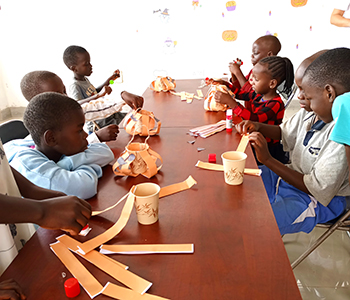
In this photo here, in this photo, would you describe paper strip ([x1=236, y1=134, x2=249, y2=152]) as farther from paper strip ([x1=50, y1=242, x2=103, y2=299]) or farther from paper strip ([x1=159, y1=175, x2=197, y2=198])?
paper strip ([x1=50, y1=242, x2=103, y2=299])

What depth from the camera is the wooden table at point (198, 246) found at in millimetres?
709

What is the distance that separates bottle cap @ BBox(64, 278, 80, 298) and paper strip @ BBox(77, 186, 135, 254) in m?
0.12

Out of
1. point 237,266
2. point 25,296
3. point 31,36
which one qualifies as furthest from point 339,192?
point 31,36

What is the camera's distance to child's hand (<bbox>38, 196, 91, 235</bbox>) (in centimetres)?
83

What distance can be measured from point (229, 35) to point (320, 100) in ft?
11.5

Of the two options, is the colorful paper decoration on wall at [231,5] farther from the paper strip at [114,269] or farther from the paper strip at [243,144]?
the paper strip at [114,269]

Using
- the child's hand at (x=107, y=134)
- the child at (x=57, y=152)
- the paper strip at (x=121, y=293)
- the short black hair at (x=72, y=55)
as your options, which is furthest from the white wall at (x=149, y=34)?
the paper strip at (x=121, y=293)

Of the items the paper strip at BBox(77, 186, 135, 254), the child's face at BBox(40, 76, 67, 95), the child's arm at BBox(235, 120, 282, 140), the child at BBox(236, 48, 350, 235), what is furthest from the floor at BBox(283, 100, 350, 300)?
the child's face at BBox(40, 76, 67, 95)

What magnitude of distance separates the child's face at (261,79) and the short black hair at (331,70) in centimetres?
80

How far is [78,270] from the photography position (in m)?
0.78

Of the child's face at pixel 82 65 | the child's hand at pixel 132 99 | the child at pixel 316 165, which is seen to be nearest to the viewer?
the child at pixel 316 165

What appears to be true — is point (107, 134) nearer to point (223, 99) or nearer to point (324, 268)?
point (223, 99)

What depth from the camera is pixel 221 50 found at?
4.65 m

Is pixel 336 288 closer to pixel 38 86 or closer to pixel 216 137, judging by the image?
pixel 216 137
